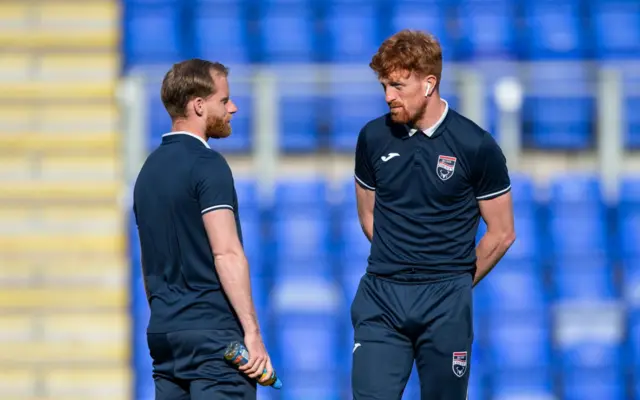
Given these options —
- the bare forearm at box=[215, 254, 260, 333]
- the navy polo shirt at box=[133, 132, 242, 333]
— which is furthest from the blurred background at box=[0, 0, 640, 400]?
the bare forearm at box=[215, 254, 260, 333]

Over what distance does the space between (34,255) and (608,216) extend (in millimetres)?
3527

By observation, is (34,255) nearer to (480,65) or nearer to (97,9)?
(97,9)

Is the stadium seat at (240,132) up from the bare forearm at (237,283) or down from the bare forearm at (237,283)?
up

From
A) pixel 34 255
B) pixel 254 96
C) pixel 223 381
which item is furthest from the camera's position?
pixel 34 255

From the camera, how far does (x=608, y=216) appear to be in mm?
6863

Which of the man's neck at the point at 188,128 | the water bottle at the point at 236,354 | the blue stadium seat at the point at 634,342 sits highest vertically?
the man's neck at the point at 188,128

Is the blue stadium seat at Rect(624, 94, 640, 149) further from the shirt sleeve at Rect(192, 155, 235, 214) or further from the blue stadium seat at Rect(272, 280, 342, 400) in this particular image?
the shirt sleeve at Rect(192, 155, 235, 214)

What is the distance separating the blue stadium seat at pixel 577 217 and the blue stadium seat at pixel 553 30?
3.12 ft

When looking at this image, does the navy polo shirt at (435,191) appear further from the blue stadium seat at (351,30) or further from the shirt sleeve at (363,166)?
the blue stadium seat at (351,30)

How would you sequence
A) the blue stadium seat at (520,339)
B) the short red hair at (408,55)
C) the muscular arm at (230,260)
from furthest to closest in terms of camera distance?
1. the blue stadium seat at (520,339)
2. the short red hair at (408,55)
3. the muscular arm at (230,260)

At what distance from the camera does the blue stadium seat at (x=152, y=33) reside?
734cm

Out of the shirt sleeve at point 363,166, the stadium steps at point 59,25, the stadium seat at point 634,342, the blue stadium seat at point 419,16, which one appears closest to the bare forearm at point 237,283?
the shirt sleeve at point 363,166

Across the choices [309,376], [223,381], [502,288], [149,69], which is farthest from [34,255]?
[223,381]

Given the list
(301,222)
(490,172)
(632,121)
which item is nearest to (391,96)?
(490,172)
